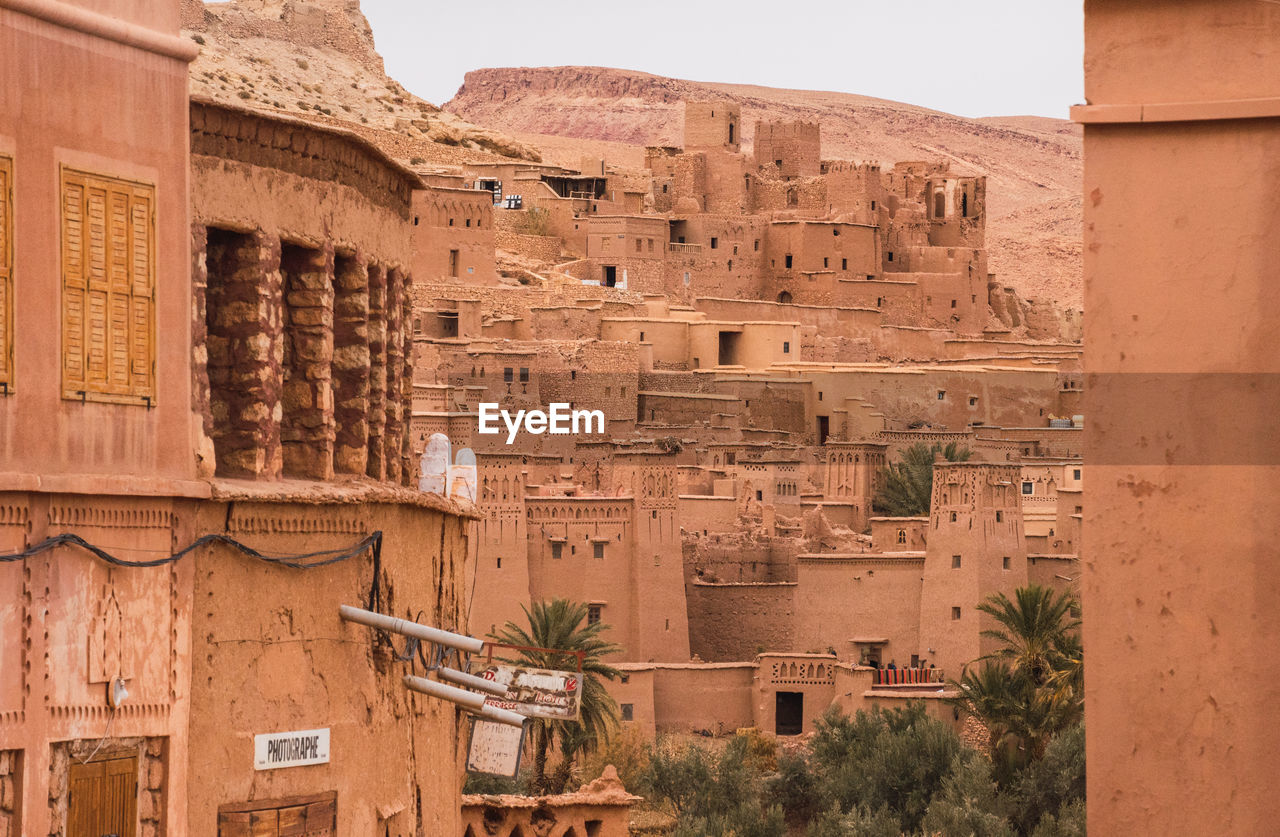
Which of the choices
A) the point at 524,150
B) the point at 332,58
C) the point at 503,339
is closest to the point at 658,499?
the point at 503,339

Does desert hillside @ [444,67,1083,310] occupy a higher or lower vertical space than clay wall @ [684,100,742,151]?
higher

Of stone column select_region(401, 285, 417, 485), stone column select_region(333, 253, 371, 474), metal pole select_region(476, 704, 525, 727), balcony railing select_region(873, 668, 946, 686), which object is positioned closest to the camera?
metal pole select_region(476, 704, 525, 727)


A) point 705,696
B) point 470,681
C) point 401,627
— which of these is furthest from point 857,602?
point 401,627

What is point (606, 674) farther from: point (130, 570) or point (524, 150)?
point (524, 150)

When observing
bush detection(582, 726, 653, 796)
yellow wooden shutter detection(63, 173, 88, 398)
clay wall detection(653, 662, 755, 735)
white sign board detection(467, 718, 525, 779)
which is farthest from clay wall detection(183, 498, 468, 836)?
clay wall detection(653, 662, 755, 735)

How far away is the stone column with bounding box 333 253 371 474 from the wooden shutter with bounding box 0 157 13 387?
2.78 m

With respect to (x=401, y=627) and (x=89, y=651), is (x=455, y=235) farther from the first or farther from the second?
(x=89, y=651)

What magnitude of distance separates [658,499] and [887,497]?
7.28 metres

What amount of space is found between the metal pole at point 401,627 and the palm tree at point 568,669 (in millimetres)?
20186

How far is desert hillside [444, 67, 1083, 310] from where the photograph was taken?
13675 centimetres

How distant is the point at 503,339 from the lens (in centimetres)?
4788

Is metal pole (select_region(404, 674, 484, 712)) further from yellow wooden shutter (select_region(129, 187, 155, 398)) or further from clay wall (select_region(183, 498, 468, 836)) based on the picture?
yellow wooden shutter (select_region(129, 187, 155, 398))

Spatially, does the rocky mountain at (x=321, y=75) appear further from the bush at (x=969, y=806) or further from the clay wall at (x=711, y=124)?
the bush at (x=969, y=806)

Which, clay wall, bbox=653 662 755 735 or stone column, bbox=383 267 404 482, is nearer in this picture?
stone column, bbox=383 267 404 482
